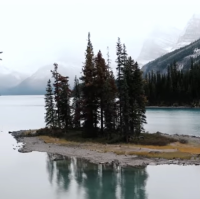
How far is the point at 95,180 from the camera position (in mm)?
35438

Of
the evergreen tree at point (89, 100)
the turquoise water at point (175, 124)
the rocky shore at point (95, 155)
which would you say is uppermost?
the evergreen tree at point (89, 100)

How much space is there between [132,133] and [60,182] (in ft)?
80.9

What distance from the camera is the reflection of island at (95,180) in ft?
100

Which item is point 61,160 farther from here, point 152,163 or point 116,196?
point 116,196

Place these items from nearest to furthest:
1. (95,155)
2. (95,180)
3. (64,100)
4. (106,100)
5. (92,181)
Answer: (92,181)
(95,180)
(95,155)
(106,100)
(64,100)

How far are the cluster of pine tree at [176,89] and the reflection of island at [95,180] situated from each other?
140 meters

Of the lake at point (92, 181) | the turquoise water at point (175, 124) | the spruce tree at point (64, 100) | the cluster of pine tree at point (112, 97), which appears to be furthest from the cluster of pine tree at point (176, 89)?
the lake at point (92, 181)

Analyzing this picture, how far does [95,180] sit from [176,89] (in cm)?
15067

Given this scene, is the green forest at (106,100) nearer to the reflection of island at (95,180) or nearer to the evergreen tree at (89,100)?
the evergreen tree at (89,100)

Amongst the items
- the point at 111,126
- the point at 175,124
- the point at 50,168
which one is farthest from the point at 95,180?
the point at 175,124

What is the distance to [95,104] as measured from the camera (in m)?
61.1

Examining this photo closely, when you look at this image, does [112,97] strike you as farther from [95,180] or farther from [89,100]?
[95,180]

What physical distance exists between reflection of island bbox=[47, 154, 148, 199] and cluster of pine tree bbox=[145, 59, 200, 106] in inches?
5530

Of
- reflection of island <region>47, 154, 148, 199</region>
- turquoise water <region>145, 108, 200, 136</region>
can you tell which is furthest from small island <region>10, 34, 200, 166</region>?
turquoise water <region>145, 108, 200, 136</region>
